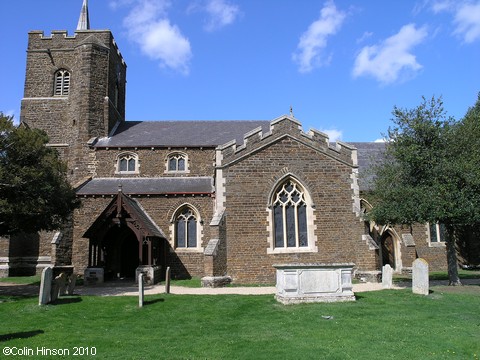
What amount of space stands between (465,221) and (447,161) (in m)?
2.48

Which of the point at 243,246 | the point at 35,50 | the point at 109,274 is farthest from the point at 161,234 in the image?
the point at 35,50

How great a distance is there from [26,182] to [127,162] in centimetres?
1264

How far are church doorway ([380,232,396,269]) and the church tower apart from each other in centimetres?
2079

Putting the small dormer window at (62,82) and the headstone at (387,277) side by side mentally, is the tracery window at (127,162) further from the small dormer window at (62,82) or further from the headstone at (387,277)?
the headstone at (387,277)

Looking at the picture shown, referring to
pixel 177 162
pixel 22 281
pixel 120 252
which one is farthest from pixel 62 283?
pixel 177 162

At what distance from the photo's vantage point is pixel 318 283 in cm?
1334

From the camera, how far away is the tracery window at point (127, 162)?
1129 inches

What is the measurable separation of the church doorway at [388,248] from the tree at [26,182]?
65.3ft

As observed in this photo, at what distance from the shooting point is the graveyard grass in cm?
851

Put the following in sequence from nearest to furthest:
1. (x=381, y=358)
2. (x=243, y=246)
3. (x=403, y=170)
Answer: (x=381, y=358), (x=403, y=170), (x=243, y=246)

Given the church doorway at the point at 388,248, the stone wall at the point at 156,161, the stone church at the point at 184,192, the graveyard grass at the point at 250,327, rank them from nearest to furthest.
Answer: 1. the graveyard grass at the point at 250,327
2. the stone church at the point at 184,192
3. the church doorway at the point at 388,248
4. the stone wall at the point at 156,161

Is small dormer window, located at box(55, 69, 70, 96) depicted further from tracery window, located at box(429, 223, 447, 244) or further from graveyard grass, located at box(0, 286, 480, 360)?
tracery window, located at box(429, 223, 447, 244)

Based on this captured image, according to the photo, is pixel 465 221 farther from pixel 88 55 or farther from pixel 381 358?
pixel 88 55

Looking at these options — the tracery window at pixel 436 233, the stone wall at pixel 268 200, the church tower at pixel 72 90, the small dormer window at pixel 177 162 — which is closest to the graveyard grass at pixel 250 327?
the stone wall at pixel 268 200
